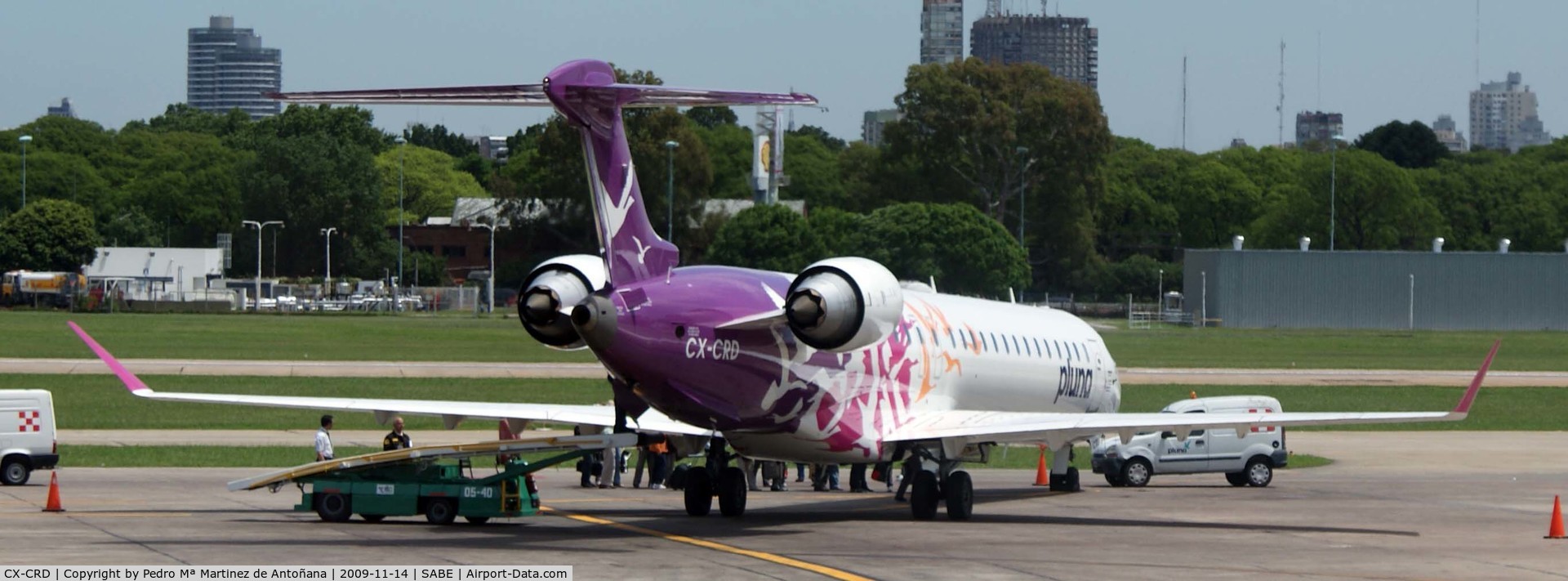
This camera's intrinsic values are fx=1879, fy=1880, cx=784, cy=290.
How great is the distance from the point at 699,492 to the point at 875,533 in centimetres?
321

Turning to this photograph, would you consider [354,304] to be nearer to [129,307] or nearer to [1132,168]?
[129,307]

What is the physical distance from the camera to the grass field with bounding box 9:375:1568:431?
1965 inches

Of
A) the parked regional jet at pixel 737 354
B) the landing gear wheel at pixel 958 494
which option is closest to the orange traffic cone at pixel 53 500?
the parked regional jet at pixel 737 354

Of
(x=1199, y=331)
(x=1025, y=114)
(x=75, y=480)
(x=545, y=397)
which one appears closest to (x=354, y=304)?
(x=1025, y=114)

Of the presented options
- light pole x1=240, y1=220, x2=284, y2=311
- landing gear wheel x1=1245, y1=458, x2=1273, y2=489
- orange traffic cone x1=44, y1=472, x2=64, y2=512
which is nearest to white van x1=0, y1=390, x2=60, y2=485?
orange traffic cone x1=44, y1=472, x2=64, y2=512

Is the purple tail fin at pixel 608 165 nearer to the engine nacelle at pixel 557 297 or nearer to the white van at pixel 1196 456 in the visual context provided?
the engine nacelle at pixel 557 297

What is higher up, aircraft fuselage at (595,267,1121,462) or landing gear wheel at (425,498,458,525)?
aircraft fuselage at (595,267,1121,462)

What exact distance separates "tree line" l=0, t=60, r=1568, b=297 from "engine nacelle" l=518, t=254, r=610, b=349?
239ft

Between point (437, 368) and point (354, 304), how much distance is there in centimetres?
6550

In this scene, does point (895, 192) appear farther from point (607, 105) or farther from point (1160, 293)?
point (607, 105)

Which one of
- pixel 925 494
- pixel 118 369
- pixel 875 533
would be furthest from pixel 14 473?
pixel 925 494

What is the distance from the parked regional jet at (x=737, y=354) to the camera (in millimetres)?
24344

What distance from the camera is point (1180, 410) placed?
38344 mm

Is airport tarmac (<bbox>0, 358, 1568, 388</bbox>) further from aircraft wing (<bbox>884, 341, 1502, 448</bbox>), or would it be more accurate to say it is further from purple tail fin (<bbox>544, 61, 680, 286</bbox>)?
purple tail fin (<bbox>544, 61, 680, 286</bbox>)
